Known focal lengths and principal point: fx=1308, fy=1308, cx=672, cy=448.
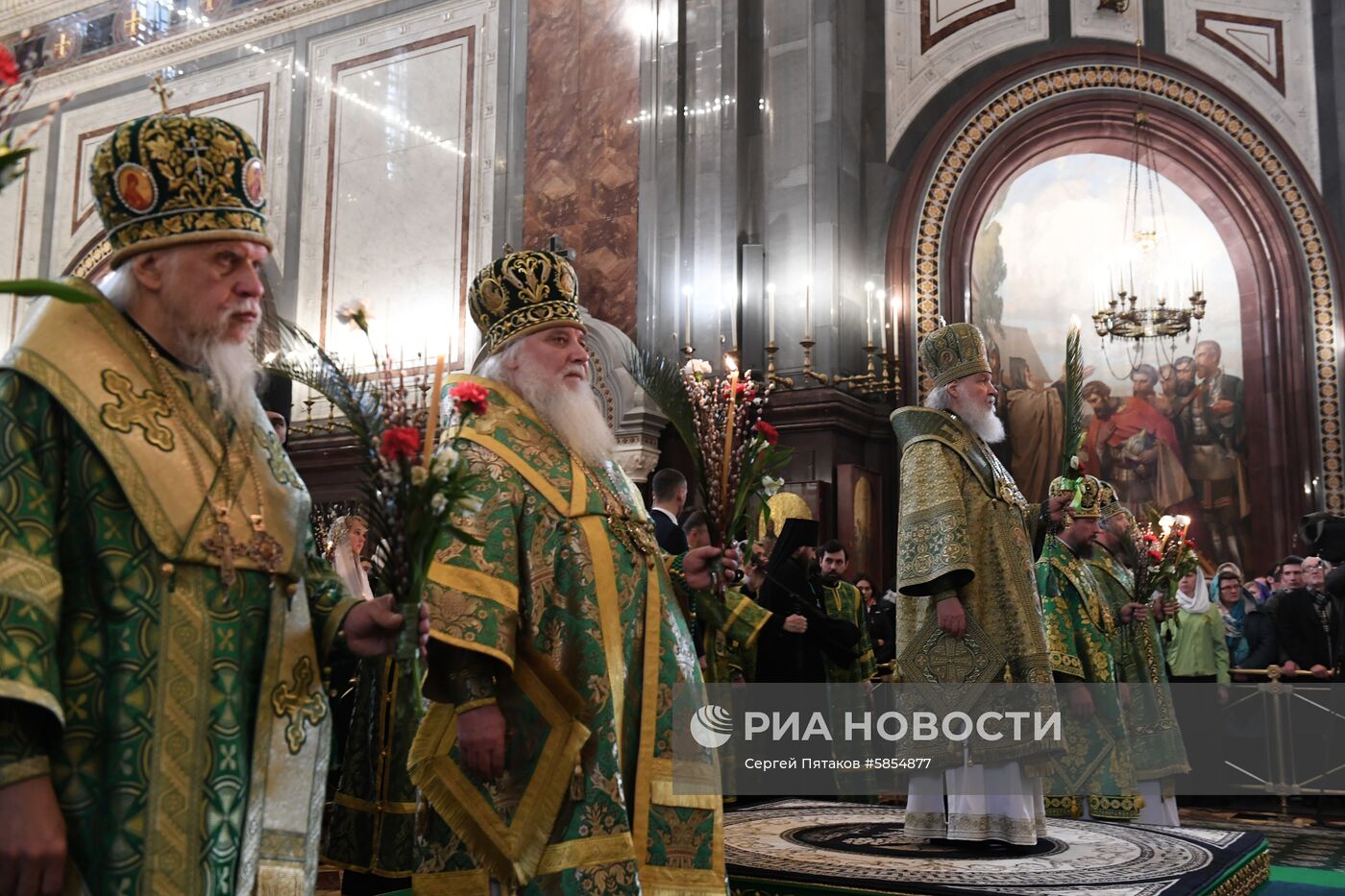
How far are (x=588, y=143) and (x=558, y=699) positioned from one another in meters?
9.17

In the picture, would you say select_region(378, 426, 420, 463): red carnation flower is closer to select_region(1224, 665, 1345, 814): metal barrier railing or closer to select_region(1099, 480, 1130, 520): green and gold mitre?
select_region(1099, 480, 1130, 520): green and gold mitre

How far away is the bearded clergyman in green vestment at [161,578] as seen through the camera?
1.90 meters

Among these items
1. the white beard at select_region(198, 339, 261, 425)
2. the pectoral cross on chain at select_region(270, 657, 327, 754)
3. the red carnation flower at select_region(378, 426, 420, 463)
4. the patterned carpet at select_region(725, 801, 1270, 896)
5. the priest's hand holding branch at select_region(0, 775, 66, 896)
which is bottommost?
the patterned carpet at select_region(725, 801, 1270, 896)

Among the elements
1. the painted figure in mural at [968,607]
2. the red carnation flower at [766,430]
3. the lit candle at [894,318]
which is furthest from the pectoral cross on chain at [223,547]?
the lit candle at [894,318]

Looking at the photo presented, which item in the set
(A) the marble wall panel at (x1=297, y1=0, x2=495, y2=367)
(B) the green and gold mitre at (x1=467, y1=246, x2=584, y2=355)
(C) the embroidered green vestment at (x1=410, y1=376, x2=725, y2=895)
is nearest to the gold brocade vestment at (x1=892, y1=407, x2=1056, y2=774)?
(C) the embroidered green vestment at (x1=410, y1=376, x2=725, y2=895)

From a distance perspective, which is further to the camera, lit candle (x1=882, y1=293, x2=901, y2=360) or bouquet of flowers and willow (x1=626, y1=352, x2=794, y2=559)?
lit candle (x1=882, y1=293, x2=901, y2=360)

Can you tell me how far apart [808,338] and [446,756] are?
7.36 meters

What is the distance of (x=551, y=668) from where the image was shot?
3.12m

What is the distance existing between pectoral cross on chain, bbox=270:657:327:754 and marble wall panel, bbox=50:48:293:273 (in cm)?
1138

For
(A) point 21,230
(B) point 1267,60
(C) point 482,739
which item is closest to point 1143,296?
(B) point 1267,60

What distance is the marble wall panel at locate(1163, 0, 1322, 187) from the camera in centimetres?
1083

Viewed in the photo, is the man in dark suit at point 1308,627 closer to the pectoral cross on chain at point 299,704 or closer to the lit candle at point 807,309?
the lit candle at point 807,309

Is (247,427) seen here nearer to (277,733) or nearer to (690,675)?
(277,733)

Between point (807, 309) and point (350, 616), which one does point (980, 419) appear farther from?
point (807, 309)
